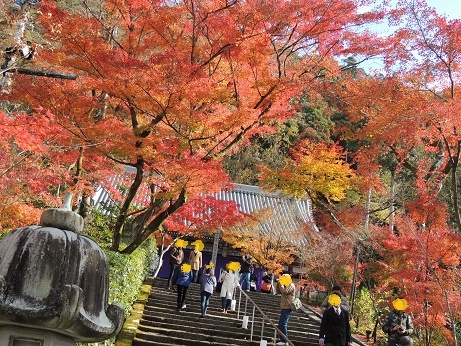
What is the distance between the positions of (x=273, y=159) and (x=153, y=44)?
26.4 m

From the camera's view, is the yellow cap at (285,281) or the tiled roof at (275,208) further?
the tiled roof at (275,208)

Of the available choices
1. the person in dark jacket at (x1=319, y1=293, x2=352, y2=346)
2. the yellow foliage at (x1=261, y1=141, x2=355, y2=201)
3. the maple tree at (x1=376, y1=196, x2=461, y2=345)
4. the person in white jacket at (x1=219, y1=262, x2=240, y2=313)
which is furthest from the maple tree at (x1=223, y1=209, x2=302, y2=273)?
the person in dark jacket at (x1=319, y1=293, x2=352, y2=346)

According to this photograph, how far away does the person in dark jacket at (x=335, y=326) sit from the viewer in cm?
812

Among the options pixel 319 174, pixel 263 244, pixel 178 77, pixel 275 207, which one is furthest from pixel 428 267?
pixel 275 207

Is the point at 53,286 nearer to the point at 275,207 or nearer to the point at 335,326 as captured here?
the point at 335,326

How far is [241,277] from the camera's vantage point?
19.8 metres

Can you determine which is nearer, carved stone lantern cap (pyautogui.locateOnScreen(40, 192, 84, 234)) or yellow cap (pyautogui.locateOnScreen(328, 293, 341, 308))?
carved stone lantern cap (pyautogui.locateOnScreen(40, 192, 84, 234))

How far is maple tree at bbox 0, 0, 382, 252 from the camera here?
8.76m

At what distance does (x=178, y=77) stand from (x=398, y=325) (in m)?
6.36

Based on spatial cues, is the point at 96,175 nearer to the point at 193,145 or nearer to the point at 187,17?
the point at 193,145

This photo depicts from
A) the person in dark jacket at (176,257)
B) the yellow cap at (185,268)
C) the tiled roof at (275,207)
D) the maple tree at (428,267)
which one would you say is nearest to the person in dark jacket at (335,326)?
the maple tree at (428,267)

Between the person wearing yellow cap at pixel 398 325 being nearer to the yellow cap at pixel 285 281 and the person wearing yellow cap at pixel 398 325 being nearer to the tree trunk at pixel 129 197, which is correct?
the yellow cap at pixel 285 281

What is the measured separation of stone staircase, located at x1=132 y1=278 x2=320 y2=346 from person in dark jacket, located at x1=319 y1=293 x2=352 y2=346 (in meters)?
2.45

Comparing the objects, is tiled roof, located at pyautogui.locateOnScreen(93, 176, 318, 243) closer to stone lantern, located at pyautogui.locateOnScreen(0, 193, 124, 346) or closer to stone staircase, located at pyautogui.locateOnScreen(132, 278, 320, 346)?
stone staircase, located at pyautogui.locateOnScreen(132, 278, 320, 346)
